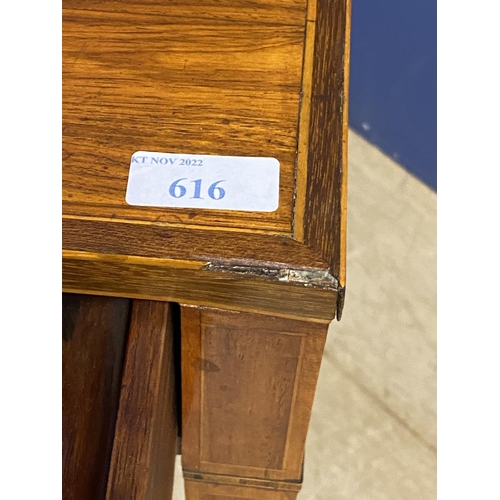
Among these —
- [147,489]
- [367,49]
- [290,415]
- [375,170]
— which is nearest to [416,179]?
[375,170]

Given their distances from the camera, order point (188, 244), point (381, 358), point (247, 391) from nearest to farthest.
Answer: point (188, 244) < point (247, 391) < point (381, 358)

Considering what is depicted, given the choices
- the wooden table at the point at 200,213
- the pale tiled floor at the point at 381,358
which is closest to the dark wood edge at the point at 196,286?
the wooden table at the point at 200,213

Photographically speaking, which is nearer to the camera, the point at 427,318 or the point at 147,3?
the point at 147,3

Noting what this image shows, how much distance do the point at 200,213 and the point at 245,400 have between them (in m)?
0.18

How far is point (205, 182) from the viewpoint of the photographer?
1.08 ft

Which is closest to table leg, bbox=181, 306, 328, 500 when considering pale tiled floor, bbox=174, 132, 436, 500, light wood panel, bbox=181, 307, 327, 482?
light wood panel, bbox=181, 307, 327, 482

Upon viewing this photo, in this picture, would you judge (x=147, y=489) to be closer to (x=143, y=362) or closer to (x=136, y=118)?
(x=143, y=362)

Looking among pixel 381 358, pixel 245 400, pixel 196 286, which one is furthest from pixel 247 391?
pixel 381 358

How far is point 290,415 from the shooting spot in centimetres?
46

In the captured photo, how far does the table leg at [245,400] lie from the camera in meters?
0.38

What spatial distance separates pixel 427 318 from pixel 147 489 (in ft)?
2.16

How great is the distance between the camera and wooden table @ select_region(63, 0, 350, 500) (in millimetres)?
317

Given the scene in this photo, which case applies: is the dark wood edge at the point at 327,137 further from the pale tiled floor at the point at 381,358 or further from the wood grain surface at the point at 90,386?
the pale tiled floor at the point at 381,358

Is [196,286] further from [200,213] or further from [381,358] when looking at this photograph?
[381,358]
